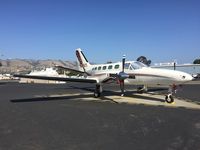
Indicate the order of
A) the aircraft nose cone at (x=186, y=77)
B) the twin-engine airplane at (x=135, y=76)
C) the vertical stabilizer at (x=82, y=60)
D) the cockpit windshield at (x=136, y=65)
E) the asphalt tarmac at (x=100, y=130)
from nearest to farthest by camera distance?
the asphalt tarmac at (x=100, y=130), the aircraft nose cone at (x=186, y=77), the twin-engine airplane at (x=135, y=76), the cockpit windshield at (x=136, y=65), the vertical stabilizer at (x=82, y=60)

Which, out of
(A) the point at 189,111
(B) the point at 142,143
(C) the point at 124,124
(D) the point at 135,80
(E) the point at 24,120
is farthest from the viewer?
(D) the point at 135,80

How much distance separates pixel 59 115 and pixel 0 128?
405cm

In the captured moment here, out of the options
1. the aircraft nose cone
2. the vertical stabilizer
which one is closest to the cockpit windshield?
the aircraft nose cone

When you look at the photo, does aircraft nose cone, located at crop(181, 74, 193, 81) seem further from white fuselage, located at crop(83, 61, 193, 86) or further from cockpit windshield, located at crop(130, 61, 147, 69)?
cockpit windshield, located at crop(130, 61, 147, 69)

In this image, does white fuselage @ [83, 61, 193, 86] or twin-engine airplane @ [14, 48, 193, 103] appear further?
twin-engine airplane @ [14, 48, 193, 103]

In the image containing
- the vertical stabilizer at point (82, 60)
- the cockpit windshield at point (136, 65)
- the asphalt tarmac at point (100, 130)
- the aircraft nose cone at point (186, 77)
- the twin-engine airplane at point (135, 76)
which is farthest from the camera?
the vertical stabilizer at point (82, 60)

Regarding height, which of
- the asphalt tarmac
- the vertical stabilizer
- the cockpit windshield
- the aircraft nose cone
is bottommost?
the asphalt tarmac

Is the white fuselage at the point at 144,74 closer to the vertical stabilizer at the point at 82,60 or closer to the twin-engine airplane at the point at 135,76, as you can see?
the twin-engine airplane at the point at 135,76

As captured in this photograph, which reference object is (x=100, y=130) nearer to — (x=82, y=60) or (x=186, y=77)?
(x=186, y=77)

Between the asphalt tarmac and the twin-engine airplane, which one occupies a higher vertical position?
the twin-engine airplane

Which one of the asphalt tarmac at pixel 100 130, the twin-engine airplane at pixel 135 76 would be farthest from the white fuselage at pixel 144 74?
the asphalt tarmac at pixel 100 130

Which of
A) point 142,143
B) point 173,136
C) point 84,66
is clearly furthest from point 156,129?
point 84,66

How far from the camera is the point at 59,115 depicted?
15.7 m

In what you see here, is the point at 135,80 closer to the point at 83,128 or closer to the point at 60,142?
the point at 83,128
